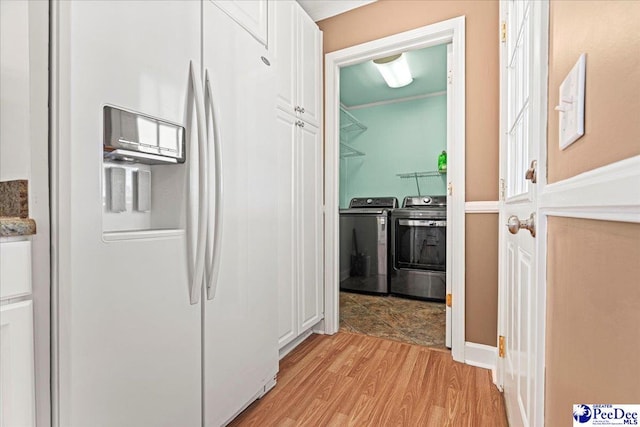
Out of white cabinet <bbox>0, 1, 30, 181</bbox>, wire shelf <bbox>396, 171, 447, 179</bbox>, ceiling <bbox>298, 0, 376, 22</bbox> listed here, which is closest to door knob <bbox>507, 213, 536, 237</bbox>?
white cabinet <bbox>0, 1, 30, 181</bbox>

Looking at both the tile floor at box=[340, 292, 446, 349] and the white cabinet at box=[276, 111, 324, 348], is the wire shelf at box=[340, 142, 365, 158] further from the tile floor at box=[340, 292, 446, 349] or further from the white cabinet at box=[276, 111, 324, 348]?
the tile floor at box=[340, 292, 446, 349]

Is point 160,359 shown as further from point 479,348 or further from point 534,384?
point 479,348

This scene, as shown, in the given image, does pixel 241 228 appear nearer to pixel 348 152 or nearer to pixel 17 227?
pixel 17 227

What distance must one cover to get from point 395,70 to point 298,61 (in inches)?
60.4

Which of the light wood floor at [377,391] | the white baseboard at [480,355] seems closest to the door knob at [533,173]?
the light wood floor at [377,391]

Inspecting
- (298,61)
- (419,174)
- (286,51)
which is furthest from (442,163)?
(286,51)

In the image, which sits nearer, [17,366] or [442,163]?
[17,366]

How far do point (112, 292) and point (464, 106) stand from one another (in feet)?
6.96

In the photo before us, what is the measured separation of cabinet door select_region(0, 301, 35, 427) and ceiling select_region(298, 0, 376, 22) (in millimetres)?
2546

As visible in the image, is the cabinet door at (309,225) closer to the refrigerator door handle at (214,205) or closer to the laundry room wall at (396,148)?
the refrigerator door handle at (214,205)

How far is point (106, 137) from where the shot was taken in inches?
32.8

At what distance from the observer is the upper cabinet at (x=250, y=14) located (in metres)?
Result: 1.32

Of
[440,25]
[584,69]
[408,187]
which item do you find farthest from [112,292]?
[408,187]

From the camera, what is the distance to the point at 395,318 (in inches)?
107
